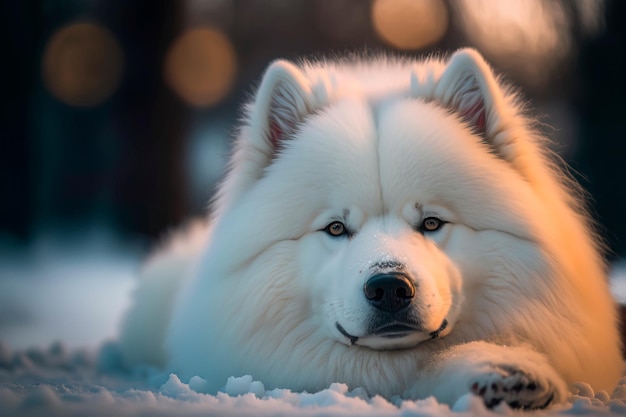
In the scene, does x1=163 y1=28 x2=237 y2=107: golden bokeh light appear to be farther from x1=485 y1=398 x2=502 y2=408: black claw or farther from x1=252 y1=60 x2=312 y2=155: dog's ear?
x1=485 y1=398 x2=502 y2=408: black claw

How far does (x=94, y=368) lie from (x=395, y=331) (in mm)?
2092

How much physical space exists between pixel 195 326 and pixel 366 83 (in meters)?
1.33

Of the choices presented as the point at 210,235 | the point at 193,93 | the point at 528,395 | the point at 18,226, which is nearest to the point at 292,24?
the point at 193,93

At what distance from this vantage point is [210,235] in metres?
2.92

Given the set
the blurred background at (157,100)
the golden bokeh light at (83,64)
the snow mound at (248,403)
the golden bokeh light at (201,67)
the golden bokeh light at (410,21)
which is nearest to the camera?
the snow mound at (248,403)

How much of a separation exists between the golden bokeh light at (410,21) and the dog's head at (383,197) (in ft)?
3.48

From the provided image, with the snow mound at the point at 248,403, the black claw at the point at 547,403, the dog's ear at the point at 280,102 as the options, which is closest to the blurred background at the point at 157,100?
the dog's ear at the point at 280,102

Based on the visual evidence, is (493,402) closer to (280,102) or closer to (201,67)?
(280,102)

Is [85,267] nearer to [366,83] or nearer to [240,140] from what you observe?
[240,140]

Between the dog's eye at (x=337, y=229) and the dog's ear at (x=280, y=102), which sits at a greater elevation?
the dog's ear at (x=280, y=102)

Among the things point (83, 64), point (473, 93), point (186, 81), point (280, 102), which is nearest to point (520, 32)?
point (473, 93)

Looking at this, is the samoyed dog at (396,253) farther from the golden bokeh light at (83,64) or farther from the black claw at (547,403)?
the golden bokeh light at (83,64)

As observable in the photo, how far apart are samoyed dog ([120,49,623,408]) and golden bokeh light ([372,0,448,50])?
3.34 ft

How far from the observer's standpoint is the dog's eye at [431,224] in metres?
2.39
